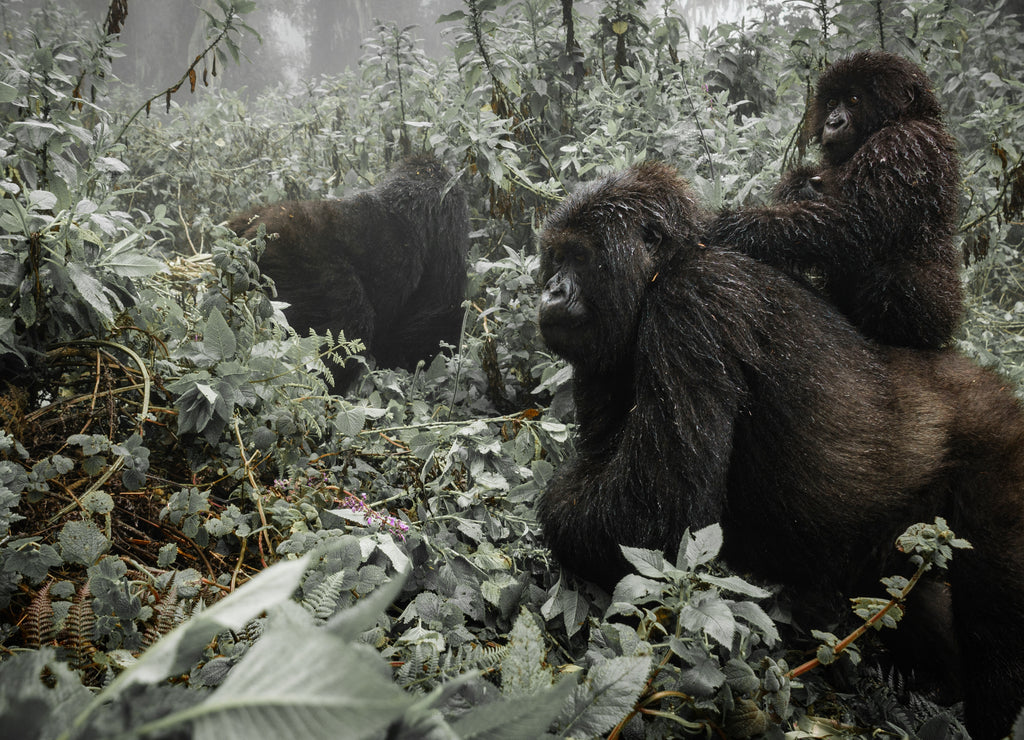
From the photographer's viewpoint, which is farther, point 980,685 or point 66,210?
point 66,210

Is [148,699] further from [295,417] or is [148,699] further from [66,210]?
[66,210]

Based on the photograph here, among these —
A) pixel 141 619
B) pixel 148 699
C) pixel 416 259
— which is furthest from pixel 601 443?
pixel 416 259

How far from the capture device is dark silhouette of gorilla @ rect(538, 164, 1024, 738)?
1632 millimetres

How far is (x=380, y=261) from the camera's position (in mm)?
3992

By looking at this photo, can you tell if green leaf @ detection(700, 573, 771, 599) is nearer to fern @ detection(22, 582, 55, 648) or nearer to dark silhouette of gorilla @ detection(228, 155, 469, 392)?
fern @ detection(22, 582, 55, 648)

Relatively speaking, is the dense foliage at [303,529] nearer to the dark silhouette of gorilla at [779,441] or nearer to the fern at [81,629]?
the fern at [81,629]

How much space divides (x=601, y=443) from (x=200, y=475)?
43.0 inches

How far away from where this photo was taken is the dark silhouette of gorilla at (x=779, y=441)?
163 centimetres

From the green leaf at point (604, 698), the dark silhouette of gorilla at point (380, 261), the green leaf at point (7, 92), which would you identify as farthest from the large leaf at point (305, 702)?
the dark silhouette of gorilla at point (380, 261)

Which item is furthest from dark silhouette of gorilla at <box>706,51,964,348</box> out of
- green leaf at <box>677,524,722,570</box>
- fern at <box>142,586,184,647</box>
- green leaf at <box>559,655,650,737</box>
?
fern at <box>142,586,184,647</box>

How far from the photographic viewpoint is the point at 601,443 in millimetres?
2012

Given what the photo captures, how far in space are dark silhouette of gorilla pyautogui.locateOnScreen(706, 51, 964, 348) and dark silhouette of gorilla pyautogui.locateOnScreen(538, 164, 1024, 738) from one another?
0.10 meters

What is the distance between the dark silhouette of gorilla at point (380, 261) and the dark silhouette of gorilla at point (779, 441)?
78.7 inches

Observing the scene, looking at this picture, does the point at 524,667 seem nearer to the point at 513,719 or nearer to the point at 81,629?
the point at 513,719
